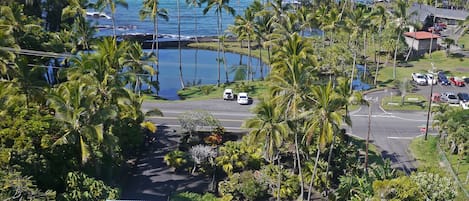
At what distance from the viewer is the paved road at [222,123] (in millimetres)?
39469

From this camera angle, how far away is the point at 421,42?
85.1 m

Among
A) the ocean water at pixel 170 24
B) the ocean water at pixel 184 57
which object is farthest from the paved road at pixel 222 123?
the ocean water at pixel 170 24

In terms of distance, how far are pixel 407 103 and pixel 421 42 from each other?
28.9m

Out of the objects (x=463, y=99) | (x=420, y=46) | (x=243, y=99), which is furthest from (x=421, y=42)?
(x=243, y=99)

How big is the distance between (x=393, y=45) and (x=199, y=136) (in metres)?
45.8

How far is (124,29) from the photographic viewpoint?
118m

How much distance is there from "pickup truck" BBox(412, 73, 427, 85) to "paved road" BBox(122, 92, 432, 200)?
7.20 metres

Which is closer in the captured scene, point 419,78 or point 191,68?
point 419,78

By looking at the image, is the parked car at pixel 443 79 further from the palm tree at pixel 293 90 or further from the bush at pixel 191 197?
the bush at pixel 191 197

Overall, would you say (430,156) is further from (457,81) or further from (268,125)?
A: (457,81)

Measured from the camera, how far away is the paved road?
1554 inches

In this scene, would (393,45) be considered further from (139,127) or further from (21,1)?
(21,1)

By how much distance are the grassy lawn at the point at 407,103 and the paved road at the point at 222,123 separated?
4.42 feet

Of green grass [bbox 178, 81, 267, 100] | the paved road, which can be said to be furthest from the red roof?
green grass [bbox 178, 81, 267, 100]
